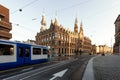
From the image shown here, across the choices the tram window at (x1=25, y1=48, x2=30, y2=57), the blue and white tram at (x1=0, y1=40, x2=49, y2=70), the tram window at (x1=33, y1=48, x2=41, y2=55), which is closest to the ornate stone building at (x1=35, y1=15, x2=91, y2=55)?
the tram window at (x1=33, y1=48, x2=41, y2=55)

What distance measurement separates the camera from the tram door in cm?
1898

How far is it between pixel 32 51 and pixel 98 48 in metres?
173

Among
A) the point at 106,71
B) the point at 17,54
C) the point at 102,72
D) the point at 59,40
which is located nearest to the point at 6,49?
the point at 17,54

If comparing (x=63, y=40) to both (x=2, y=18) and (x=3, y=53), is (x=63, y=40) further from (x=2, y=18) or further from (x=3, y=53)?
(x=3, y=53)

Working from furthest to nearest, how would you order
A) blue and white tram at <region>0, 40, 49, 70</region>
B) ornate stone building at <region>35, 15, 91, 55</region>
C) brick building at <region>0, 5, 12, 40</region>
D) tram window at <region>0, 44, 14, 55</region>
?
ornate stone building at <region>35, 15, 91, 55</region> → brick building at <region>0, 5, 12, 40</region> → blue and white tram at <region>0, 40, 49, 70</region> → tram window at <region>0, 44, 14, 55</region>

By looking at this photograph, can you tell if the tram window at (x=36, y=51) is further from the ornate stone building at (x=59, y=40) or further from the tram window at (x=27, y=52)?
the ornate stone building at (x=59, y=40)

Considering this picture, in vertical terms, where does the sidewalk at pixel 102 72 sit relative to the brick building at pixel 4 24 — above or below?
below

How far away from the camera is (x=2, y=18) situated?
48.8 m

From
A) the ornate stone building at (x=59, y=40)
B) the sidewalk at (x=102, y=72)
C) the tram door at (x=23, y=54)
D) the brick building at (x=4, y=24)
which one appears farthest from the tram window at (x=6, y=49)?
the ornate stone building at (x=59, y=40)

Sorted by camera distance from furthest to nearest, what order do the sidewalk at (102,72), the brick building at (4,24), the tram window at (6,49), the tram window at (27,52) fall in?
the brick building at (4,24), the tram window at (27,52), the tram window at (6,49), the sidewalk at (102,72)

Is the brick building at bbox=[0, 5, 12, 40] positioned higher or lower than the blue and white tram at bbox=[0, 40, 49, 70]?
higher

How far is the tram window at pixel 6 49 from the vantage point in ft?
52.2

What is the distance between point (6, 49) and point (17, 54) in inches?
80.2

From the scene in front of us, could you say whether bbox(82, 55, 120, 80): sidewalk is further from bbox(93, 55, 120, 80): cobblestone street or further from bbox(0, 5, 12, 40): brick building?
bbox(0, 5, 12, 40): brick building
